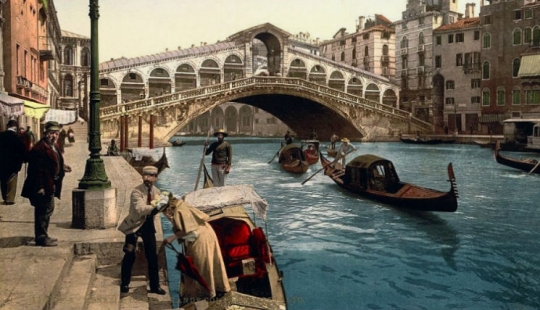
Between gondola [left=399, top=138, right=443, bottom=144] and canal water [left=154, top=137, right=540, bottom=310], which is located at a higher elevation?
gondola [left=399, top=138, right=443, bottom=144]

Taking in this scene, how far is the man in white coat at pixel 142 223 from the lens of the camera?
14.8 feet

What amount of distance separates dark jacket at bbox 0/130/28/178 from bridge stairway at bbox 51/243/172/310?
2.78 m

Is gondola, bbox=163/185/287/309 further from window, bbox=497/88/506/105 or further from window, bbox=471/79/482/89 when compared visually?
window, bbox=471/79/482/89

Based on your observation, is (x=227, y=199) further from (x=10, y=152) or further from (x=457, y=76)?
(x=457, y=76)

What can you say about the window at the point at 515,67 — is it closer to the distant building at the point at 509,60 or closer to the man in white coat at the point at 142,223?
the distant building at the point at 509,60

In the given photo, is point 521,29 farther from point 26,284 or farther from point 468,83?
point 26,284

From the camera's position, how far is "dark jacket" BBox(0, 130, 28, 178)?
23.1 ft

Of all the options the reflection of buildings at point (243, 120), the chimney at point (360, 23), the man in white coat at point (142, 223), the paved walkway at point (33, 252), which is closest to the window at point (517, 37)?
the chimney at point (360, 23)

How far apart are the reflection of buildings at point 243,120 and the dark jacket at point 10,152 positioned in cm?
4972

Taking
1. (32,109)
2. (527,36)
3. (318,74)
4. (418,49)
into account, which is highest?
(418,49)

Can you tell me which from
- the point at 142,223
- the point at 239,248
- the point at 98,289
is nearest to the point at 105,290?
the point at 98,289

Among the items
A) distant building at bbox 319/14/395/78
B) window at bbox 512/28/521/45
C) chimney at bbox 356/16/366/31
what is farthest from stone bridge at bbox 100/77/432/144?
chimney at bbox 356/16/366/31

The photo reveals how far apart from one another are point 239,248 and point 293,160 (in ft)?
49.2

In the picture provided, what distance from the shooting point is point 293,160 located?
2039 centimetres
